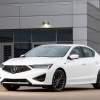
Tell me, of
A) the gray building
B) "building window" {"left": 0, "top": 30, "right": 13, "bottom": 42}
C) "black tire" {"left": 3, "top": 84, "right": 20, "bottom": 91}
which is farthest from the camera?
"building window" {"left": 0, "top": 30, "right": 13, "bottom": 42}

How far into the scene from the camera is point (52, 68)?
55.0ft

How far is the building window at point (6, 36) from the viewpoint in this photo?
42.0 metres

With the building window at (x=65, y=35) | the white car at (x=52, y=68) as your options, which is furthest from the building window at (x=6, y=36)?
Result: the white car at (x=52, y=68)

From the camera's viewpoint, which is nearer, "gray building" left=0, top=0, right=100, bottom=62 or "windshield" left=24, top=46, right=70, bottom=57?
"windshield" left=24, top=46, right=70, bottom=57

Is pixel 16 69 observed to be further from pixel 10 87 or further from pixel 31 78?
pixel 10 87

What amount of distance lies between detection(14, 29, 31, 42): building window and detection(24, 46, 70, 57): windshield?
22.9 m

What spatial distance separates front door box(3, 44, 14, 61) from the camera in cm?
4166

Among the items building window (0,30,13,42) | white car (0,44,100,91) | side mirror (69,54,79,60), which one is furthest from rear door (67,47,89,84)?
building window (0,30,13,42)

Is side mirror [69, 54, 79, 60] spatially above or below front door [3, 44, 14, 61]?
below

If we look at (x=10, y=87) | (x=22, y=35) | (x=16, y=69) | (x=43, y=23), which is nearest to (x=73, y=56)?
(x=16, y=69)

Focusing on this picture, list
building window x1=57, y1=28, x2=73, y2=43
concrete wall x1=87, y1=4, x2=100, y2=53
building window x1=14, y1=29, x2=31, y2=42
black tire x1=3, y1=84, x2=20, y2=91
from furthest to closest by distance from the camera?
building window x1=14, y1=29, x2=31, y2=42 < building window x1=57, y1=28, x2=73, y2=43 < concrete wall x1=87, y1=4, x2=100, y2=53 < black tire x1=3, y1=84, x2=20, y2=91

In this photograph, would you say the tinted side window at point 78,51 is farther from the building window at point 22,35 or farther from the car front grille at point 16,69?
the building window at point 22,35

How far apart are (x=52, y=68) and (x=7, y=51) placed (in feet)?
83.6

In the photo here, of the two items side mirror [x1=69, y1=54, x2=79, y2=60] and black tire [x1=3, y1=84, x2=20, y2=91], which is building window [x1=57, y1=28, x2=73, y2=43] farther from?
black tire [x1=3, y1=84, x2=20, y2=91]
